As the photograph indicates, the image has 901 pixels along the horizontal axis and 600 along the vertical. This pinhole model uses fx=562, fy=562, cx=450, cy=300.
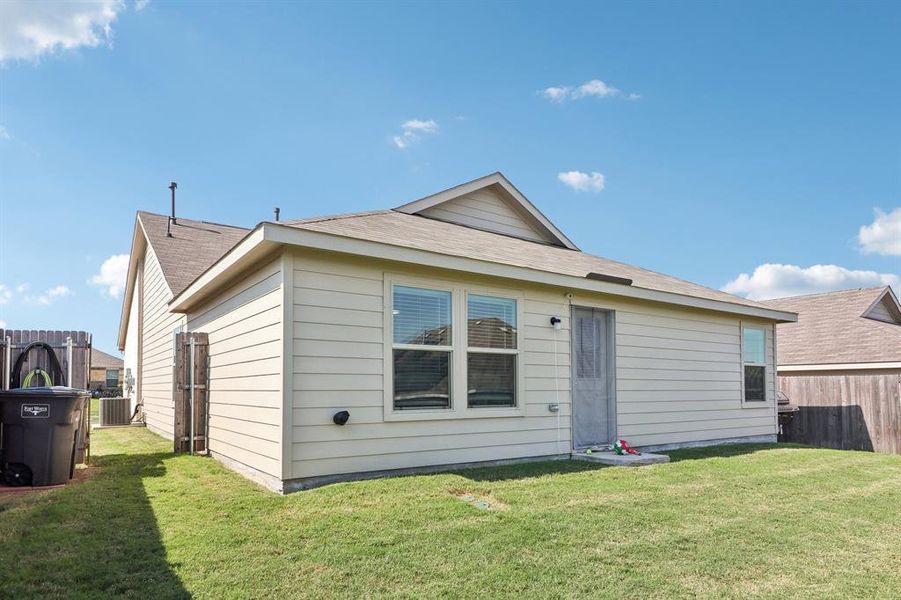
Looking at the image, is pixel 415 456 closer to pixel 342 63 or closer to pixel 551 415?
pixel 551 415

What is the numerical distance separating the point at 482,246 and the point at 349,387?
122 inches

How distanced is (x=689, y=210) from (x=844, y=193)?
4476mm

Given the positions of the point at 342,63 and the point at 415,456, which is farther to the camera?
the point at 342,63

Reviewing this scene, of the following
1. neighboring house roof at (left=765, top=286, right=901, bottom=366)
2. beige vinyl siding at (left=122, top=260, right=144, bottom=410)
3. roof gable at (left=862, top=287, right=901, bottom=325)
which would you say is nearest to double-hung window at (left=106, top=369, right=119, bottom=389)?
beige vinyl siding at (left=122, top=260, right=144, bottom=410)

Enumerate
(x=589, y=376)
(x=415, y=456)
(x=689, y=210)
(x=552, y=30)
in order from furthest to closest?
(x=689, y=210) → (x=552, y=30) → (x=589, y=376) → (x=415, y=456)

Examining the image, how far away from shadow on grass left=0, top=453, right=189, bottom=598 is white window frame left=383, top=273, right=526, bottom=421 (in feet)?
8.00

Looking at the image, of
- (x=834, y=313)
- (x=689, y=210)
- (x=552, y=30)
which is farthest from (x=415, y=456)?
(x=834, y=313)

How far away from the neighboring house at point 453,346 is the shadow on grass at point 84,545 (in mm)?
1270

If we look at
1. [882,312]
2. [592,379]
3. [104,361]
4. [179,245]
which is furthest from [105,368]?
[882,312]

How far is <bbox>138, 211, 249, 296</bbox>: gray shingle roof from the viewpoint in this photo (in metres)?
11.4

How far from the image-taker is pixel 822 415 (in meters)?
11.9

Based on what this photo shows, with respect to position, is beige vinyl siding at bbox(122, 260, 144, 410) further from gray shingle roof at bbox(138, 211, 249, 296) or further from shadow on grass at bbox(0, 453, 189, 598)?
shadow on grass at bbox(0, 453, 189, 598)

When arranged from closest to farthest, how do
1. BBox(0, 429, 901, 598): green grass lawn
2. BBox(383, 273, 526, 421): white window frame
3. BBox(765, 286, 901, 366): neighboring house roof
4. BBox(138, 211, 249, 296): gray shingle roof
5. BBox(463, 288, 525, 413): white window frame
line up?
1. BBox(0, 429, 901, 598): green grass lawn
2. BBox(383, 273, 526, 421): white window frame
3. BBox(463, 288, 525, 413): white window frame
4. BBox(138, 211, 249, 296): gray shingle roof
5. BBox(765, 286, 901, 366): neighboring house roof

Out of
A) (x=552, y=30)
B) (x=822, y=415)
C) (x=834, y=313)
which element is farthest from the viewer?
(x=834, y=313)
